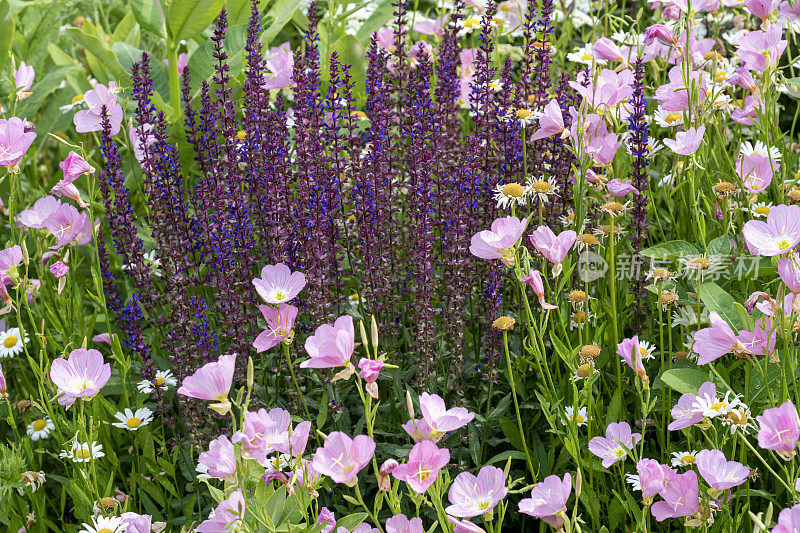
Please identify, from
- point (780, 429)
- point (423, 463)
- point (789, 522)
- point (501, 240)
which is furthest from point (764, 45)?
point (423, 463)

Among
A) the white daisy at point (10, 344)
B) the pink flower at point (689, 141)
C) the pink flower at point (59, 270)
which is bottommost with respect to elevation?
the white daisy at point (10, 344)

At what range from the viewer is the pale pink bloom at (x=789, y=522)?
1.22 metres

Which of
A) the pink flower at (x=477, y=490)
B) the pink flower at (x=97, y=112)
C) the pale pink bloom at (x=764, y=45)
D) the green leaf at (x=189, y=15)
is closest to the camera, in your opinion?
the pink flower at (x=477, y=490)

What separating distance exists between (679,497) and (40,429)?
5.66 ft

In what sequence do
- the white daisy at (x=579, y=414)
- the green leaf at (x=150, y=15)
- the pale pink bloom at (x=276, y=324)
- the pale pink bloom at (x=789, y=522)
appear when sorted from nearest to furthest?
the pale pink bloom at (x=789, y=522) → the pale pink bloom at (x=276, y=324) → the white daisy at (x=579, y=414) → the green leaf at (x=150, y=15)

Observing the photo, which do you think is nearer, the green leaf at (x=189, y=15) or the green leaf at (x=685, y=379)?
the green leaf at (x=685, y=379)

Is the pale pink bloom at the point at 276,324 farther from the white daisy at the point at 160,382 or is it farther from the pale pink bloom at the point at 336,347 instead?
the white daisy at the point at 160,382

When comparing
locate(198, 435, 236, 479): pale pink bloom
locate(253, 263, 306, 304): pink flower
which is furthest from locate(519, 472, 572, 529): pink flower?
locate(253, 263, 306, 304): pink flower

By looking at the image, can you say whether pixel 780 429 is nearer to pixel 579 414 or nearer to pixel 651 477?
pixel 651 477

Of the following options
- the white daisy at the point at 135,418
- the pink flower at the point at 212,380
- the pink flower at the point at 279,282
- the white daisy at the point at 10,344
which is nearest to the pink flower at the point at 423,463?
the pink flower at the point at 212,380

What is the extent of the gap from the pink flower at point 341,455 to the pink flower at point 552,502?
A: 11.3 inches

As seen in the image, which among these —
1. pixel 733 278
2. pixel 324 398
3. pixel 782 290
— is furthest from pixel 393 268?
pixel 782 290

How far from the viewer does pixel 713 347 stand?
1589 mm

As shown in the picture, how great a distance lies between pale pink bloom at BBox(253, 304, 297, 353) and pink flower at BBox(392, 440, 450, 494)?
1.50 feet
